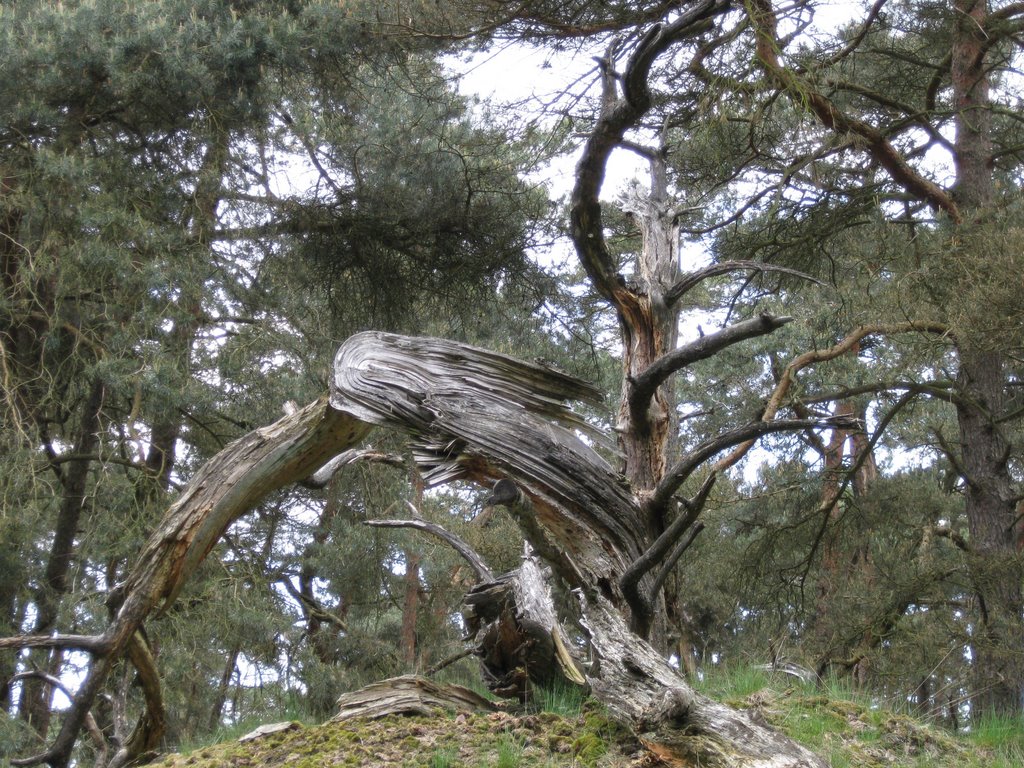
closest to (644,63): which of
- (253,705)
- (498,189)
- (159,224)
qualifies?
(498,189)

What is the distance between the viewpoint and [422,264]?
7.73m

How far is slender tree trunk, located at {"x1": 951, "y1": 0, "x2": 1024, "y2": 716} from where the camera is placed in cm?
676

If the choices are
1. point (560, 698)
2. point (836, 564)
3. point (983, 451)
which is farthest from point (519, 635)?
point (836, 564)

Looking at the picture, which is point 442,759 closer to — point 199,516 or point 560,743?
point 560,743

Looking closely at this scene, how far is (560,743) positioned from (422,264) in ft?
17.3

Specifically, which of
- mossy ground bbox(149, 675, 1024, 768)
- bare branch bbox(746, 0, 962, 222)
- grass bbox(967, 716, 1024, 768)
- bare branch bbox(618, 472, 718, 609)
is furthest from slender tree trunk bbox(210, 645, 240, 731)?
bare branch bbox(746, 0, 962, 222)

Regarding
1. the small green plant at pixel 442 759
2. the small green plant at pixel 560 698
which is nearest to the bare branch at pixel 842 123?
the small green plant at pixel 560 698

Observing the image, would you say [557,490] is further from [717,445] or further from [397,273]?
[397,273]

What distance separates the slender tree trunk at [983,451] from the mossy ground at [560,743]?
3318 millimetres

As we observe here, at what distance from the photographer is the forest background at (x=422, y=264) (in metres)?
6.18

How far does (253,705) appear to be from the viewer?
24.5ft

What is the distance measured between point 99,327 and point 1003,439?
24.3 feet

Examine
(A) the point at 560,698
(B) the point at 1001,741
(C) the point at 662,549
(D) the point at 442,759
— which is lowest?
(B) the point at 1001,741

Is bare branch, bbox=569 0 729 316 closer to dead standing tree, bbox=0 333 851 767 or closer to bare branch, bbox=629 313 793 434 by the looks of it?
bare branch, bbox=629 313 793 434
